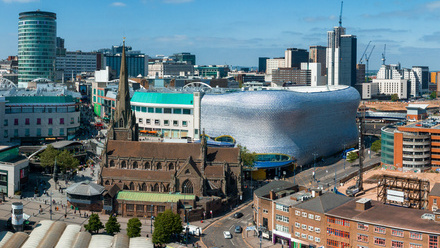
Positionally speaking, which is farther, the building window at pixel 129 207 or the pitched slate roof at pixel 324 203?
the building window at pixel 129 207

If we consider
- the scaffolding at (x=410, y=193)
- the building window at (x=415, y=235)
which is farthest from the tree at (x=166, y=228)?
the scaffolding at (x=410, y=193)

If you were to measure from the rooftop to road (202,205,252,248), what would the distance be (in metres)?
16.5

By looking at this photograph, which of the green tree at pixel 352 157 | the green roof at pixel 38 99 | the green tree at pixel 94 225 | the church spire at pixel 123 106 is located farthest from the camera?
the green roof at pixel 38 99

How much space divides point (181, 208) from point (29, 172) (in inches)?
1964

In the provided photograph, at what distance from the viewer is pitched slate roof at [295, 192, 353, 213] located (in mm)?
85750

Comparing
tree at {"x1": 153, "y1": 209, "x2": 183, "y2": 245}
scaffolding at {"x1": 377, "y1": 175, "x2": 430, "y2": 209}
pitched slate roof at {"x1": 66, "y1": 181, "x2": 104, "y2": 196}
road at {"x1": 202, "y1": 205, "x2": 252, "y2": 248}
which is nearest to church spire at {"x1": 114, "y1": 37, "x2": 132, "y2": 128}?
pitched slate roof at {"x1": 66, "y1": 181, "x2": 104, "y2": 196}

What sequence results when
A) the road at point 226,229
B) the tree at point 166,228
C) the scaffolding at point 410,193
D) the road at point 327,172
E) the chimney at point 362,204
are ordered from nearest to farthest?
the tree at point 166,228, the chimney at point 362,204, the road at point 226,229, the scaffolding at point 410,193, the road at point 327,172

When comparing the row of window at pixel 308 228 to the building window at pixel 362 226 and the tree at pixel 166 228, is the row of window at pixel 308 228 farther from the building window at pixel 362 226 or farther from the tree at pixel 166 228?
the tree at pixel 166 228

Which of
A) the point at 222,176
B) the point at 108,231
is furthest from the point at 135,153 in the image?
the point at 108,231

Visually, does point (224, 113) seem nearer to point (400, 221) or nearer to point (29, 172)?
point (29, 172)

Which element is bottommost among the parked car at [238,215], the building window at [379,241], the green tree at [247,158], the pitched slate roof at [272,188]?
the parked car at [238,215]

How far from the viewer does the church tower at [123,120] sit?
121 m

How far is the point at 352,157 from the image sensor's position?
505 feet

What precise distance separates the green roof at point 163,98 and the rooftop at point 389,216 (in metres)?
87.7
